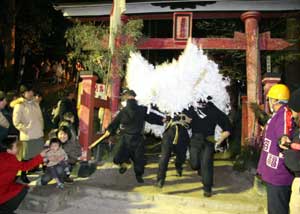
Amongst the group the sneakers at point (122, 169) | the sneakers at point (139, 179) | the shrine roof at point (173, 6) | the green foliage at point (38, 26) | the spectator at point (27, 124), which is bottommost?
the sneakers at point (139, 179)

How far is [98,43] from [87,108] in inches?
75.5

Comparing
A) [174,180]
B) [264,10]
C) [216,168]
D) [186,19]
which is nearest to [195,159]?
[174,180]

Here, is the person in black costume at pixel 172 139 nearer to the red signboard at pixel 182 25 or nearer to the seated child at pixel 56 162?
the seated child at pixel 56 162

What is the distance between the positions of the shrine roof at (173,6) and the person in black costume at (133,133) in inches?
143

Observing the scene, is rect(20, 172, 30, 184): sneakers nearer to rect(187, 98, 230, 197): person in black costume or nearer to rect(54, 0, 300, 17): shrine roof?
rect(187, 98, 230, 197): person in black costume

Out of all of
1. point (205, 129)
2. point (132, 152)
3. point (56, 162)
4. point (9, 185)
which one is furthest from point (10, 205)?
point (205, 129)

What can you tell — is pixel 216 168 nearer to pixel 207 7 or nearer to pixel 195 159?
pixel 195 159

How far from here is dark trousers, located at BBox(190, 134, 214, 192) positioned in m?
6.50

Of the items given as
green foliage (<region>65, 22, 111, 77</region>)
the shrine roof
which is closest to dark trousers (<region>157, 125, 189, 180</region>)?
green foliage (<region>65, 22, 111, 77</region>)

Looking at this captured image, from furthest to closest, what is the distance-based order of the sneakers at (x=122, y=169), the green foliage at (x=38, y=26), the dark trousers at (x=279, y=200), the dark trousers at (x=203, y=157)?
the green foliage at (x=38, y=26) < the sneakers at (x=122, y=169) < the dark trousers at (x=203, y=157) < the dark trousers at (x=279, y=200)

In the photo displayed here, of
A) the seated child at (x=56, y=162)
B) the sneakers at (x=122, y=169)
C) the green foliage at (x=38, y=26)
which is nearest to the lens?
the seated child at (x=56, y=162)

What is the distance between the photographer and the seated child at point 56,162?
662 centimetres

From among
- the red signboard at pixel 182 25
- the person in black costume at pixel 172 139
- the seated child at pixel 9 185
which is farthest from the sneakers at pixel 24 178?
the red signboard at pixel 182 25

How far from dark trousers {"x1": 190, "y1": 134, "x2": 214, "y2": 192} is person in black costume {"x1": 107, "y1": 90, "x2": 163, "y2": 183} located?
0.96 meters
